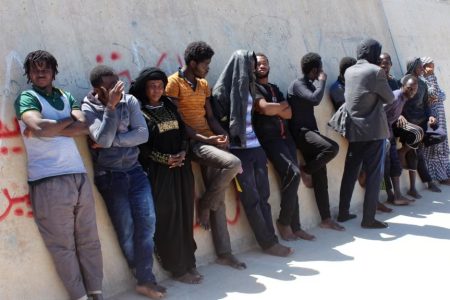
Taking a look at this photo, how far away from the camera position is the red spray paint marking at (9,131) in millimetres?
4062

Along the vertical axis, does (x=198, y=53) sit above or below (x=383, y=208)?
above

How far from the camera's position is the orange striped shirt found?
16.4ft

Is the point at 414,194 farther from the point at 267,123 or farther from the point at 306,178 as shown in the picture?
the point at 267,123

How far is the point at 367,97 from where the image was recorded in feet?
20.4

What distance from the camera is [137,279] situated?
14.7 feet

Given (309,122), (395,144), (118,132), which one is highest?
(118,132)

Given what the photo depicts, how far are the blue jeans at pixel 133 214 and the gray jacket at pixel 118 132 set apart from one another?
90mm

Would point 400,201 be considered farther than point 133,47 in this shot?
Yes

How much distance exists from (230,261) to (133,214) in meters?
1.21

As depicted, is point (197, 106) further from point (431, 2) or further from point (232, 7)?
point (431, 2)

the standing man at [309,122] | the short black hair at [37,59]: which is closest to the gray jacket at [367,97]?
the standing man at [309,122]

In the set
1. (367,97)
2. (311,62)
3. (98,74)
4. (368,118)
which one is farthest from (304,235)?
A: (98,74)

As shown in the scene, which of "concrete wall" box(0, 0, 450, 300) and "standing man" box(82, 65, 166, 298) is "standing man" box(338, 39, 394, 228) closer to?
"concrete wall" box(0, 0, 450, 300)

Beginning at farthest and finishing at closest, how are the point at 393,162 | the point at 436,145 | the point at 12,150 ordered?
the point at 436,145 → the point at 393,162 → the point at 12,150
